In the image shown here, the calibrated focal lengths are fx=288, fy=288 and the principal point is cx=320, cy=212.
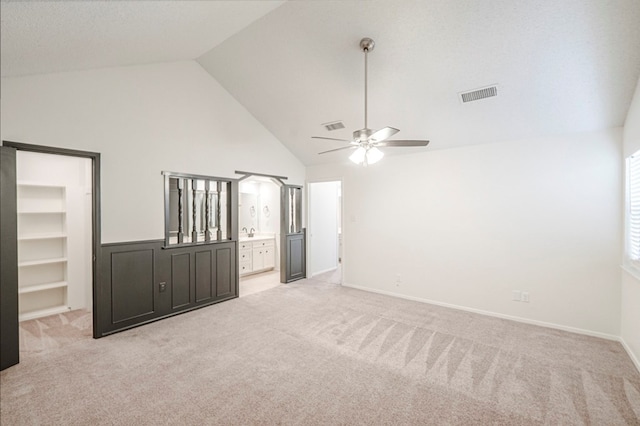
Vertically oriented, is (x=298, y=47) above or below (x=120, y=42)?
above

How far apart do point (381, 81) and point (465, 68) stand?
951mm

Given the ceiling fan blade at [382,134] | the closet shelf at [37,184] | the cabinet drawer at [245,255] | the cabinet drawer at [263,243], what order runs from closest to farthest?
the ceiling fan blade at [382,134]
the closet shelf at [37,184]
the cabinet drawer at [245,255]
the cabinet drawer at [263,243]

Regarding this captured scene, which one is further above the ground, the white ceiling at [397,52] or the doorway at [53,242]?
the white ceiling at [397,52]

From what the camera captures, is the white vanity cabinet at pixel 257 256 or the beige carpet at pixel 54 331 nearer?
the beige carpet at pixel 54 331

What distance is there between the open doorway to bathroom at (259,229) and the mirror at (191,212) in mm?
1302

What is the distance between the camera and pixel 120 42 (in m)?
2.72

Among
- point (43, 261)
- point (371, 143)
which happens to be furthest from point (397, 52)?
point (43, 261)

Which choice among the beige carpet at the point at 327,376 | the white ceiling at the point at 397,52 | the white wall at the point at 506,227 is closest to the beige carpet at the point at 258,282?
the beige carpet at the point at 327,376

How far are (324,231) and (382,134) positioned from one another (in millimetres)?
4672

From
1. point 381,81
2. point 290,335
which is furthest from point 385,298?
point 381,81

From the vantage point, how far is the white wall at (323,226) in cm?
670

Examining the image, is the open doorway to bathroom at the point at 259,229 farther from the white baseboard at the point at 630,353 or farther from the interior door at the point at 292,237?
the white baseboard at the point at 630,353

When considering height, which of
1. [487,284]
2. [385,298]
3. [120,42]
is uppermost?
[120,42]

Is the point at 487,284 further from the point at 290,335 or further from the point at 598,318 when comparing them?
the point at 290,335
